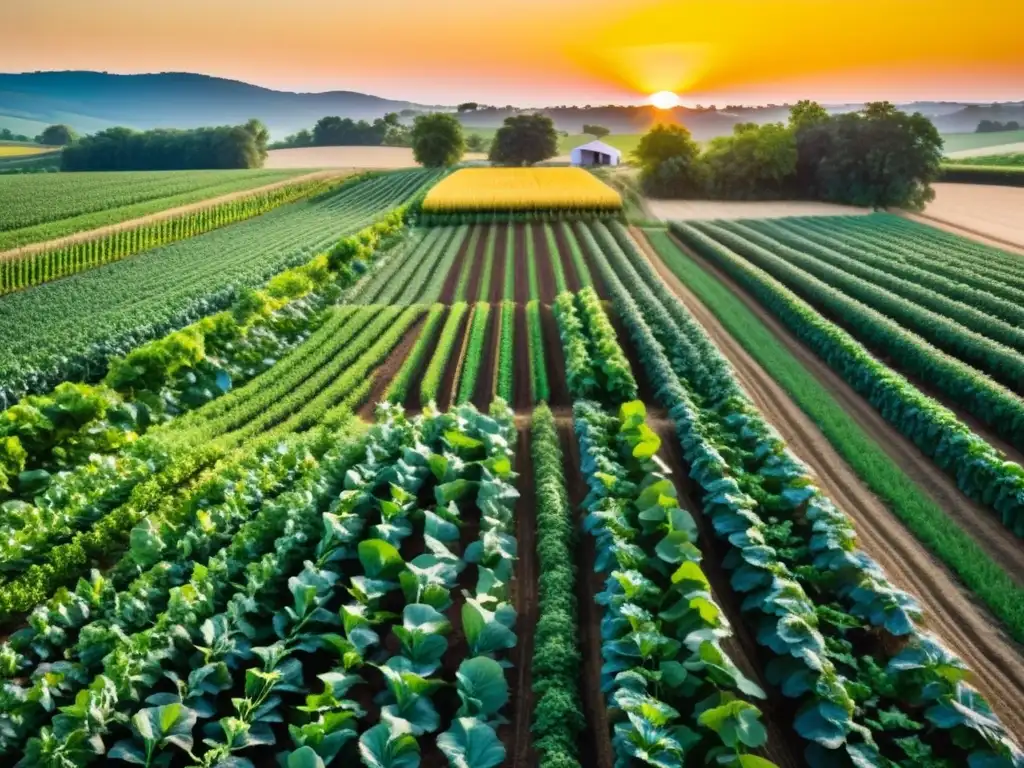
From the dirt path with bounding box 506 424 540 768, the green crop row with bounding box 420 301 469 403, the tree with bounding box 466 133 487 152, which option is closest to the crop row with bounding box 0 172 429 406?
the green crop row with bounding box 420 301 469 403

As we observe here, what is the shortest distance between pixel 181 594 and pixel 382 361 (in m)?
12.5

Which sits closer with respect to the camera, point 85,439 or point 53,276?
point 85,439

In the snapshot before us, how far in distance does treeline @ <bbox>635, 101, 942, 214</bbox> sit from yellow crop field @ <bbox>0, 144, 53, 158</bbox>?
85.4 meters

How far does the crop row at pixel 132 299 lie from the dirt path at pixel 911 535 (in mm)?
17692

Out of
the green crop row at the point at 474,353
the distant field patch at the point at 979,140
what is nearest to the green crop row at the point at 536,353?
the green crop row at the point at 474,353

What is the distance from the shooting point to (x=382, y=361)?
70.5 feet

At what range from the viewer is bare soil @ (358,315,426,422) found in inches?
727

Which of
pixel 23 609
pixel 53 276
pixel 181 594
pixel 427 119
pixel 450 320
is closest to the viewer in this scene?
pixel 181 594

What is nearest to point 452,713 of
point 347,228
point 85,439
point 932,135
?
point 85,439

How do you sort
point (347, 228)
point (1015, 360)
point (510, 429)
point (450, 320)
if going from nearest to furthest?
1. point (510, 429)
2. point (1015, 360)
3. point (450, 320)
4. point (347, 228)

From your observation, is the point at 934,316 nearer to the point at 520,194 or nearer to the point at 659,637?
the point at 659,637

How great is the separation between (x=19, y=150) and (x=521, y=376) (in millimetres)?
113428

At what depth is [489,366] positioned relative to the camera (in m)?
20.9

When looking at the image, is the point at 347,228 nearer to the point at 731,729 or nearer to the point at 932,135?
the point at 731,729
